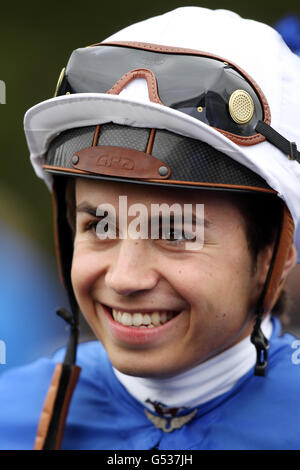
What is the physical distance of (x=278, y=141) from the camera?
195 cm

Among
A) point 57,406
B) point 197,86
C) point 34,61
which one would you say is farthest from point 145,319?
point 34,61

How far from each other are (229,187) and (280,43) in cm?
58

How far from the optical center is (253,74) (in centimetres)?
198

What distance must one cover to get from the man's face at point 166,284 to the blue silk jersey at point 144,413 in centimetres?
23

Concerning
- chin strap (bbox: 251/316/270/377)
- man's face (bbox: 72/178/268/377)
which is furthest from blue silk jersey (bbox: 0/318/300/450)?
man's face (bbox: 72/178/268/377)

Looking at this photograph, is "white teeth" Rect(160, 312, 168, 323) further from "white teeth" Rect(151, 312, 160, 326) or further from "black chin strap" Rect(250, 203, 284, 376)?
"black chin strap" Rect(250, 203, 284, 376)

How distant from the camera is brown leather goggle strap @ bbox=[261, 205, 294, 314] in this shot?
6.66 feet

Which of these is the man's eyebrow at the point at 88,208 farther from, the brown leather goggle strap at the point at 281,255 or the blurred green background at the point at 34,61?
the blurred green background at the point at 34,61

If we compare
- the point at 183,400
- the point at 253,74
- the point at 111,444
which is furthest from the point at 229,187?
the point at 111,444

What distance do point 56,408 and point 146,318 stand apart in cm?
60

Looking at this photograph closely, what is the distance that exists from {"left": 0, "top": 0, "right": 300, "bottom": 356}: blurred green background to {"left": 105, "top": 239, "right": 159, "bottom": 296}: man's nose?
4186mm

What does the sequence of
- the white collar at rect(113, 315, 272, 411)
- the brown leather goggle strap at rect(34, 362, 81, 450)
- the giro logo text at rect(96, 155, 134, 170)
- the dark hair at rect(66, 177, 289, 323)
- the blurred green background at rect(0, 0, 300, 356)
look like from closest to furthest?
1. the giro logo text at rect(96, 155, 134, 170)
2. the dark hair at rect(66, 177, 289, 323)
3. the white collar at rect(113, 315, 272, 411)
4. the brown leather goggle strap at rect(34, 362, 81, 450)
5. the blurred green background at rect(0, 0, 300, 356)

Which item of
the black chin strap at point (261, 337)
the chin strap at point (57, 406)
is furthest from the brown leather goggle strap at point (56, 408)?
the black chin strap at point (261, 337)

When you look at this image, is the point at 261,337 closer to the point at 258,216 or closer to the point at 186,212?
the point at 258,216
